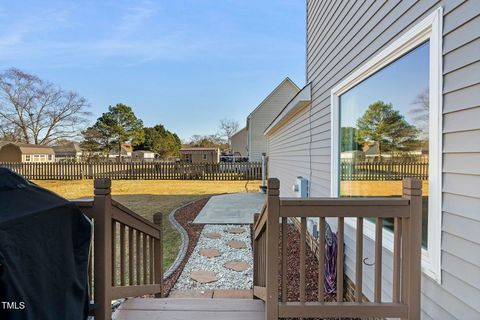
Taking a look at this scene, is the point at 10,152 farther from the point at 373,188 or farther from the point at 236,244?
the point at 373,188

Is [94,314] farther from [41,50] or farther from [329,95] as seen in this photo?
[41,50]

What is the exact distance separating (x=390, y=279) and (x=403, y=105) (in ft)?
4.60

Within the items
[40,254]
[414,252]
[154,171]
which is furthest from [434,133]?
[154,171]

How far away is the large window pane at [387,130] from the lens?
2.20 meters

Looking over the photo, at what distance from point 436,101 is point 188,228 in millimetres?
5788

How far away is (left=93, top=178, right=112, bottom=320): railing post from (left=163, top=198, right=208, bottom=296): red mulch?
1.91m

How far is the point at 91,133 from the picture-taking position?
116 feet

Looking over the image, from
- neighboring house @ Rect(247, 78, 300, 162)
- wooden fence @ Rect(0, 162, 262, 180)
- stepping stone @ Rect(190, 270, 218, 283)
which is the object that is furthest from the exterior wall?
stepping stone @ Rect(190, 270, 218, 283)

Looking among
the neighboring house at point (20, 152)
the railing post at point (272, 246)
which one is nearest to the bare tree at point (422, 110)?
the railing post at point (272, 246)

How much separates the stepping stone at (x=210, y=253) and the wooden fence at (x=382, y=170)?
98.0 inches

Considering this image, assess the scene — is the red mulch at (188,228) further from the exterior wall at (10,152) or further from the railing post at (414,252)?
the exterior wall at (10,152)

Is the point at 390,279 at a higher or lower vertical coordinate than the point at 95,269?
lower

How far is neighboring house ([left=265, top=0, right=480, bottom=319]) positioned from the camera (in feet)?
5.31

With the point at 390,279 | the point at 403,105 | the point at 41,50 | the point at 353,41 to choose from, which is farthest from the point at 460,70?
the point at 41,50
